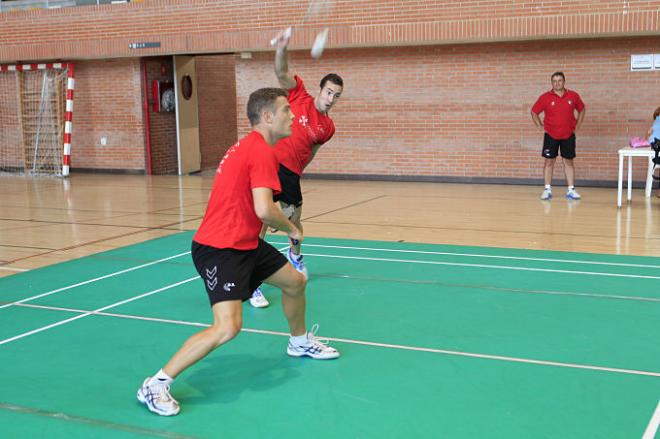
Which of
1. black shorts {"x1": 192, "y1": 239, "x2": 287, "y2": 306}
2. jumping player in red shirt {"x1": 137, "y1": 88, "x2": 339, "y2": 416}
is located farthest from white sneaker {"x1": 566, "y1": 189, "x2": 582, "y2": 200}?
black shorts {"x1": 192, "y1": 239, "x2": 287, "y2": 306}

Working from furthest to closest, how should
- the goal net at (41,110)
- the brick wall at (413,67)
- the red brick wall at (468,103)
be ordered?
1. the goal net at (41,110)
2. the red brick wall at (468,103)
3. the brick wall at (413,67)

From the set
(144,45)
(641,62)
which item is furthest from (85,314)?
(144,45)

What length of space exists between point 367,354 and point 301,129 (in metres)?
2.35

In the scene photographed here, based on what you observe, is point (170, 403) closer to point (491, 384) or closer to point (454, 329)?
point (491, 384)

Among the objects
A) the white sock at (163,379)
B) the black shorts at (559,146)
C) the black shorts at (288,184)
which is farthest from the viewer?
the black shorts at (559,146)

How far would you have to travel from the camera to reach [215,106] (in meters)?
20.6

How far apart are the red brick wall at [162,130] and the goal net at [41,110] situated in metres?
1.95

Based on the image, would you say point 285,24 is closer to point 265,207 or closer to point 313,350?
point 313,350

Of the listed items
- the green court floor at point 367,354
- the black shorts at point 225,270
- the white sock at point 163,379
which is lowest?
the green court floor at point 367,354

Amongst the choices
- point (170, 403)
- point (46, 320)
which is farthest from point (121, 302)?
point (170, 403)

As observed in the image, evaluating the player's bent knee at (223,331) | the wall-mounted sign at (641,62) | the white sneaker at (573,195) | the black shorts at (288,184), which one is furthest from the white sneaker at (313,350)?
the wall-mounted sign at (641,62)

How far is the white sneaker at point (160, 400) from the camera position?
13.3 feet

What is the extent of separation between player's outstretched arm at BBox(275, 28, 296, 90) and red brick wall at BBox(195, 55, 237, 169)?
14.0 metres

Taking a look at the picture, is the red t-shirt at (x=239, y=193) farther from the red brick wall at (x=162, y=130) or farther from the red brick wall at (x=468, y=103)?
the red brick wall at (x=162, y=130)
